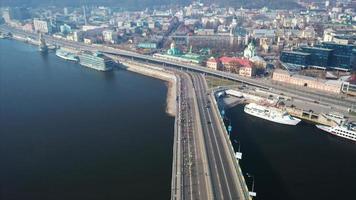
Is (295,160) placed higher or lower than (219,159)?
lower

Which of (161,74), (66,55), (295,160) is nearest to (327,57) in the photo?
(161,74)

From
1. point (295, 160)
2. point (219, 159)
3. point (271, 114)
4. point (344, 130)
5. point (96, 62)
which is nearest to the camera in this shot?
point (219, 159)

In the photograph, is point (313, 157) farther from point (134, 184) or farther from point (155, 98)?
point (155, 98)

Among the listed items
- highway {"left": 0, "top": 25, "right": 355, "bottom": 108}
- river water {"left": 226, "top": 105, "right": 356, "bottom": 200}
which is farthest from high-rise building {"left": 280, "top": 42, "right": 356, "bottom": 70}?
river water {"left": 226, "top": 105, "right": 356, "bottom": 200}

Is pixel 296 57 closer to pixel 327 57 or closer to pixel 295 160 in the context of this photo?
pixel 327 57

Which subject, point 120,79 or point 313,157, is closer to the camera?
point 313,157

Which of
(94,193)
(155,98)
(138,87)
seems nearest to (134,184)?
(94,193)
